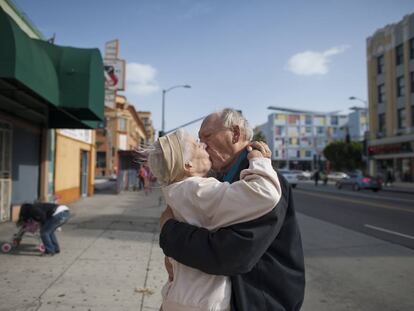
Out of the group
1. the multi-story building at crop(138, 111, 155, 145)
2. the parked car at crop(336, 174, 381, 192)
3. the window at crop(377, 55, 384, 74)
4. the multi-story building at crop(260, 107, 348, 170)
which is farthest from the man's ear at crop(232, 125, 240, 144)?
the multi-story building at crop(260, 107, 348, 170)

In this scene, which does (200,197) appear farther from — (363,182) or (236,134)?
(363,182)

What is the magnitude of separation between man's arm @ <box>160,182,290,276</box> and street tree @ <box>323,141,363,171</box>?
57.2 m

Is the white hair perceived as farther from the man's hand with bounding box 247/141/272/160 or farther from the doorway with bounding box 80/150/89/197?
the doorway with bounding box 80/150/89/197

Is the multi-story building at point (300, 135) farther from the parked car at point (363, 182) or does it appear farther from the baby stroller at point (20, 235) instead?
the baby stroller at point (20, 235)

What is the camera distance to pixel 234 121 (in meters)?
1.81

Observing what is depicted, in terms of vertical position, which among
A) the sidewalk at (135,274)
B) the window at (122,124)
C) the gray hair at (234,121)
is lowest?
the sidewalk at (135,274)

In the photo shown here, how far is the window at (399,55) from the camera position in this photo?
119ft

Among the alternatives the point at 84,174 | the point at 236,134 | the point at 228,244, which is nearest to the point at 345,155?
the point at 84,174

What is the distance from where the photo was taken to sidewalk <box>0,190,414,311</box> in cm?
429

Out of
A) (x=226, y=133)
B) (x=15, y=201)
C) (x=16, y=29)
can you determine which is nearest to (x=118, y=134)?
(x=15, y=201)

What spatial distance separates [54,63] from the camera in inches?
348

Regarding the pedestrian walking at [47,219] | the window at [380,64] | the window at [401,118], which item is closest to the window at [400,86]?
the window at [401,118]

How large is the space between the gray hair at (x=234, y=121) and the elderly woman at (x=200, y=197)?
0.21 metres

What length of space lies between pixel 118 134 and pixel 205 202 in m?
51.9
